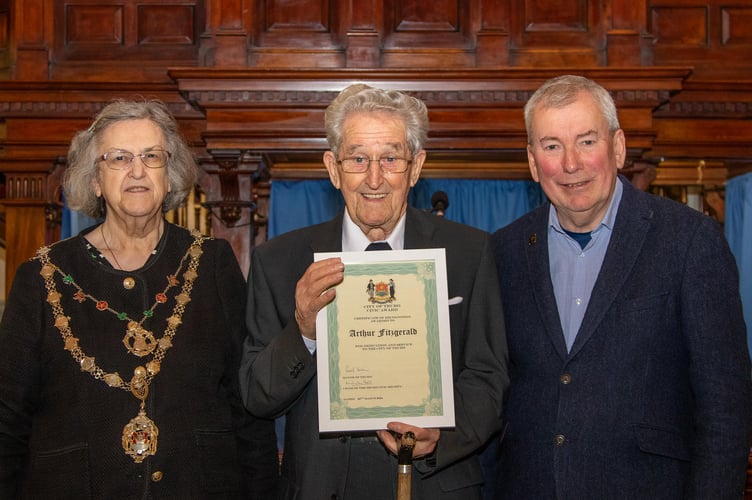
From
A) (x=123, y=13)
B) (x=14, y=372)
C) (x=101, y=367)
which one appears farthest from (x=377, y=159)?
(x=123, y=13)

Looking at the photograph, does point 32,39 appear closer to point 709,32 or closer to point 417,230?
point 417,230

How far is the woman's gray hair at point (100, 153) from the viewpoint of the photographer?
7.32ft

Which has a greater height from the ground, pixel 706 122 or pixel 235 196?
pixel 706 122

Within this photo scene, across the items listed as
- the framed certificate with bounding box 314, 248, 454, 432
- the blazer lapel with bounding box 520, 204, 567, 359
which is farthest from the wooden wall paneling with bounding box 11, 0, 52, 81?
the framed certificate with bounding box 314, 248, 454, 432

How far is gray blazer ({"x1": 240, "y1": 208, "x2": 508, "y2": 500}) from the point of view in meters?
1.97

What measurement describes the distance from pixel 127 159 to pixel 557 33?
3375 mm

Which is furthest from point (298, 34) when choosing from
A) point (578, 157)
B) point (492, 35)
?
point (578, 157)

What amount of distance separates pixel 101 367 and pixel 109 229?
1.34ft

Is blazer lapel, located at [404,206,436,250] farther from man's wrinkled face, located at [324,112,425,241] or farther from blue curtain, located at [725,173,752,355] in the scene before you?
blue curtain, located at [725,173,752,355]

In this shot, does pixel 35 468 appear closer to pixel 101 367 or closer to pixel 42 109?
pixel 101 367

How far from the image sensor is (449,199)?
5488 mm

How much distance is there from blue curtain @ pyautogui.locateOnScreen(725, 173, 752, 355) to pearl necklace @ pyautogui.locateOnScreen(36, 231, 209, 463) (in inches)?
169

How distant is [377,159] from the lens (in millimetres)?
2037

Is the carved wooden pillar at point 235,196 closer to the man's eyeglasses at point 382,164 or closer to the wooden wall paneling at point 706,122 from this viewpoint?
the wooden wall paneling at point 706,122
